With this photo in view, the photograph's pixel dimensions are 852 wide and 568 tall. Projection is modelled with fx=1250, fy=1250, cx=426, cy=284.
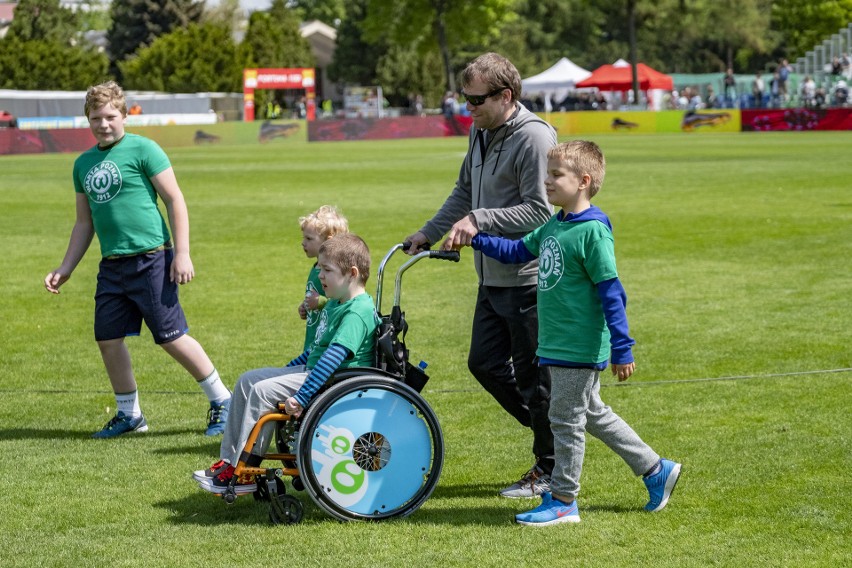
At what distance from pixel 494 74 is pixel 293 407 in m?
1.60

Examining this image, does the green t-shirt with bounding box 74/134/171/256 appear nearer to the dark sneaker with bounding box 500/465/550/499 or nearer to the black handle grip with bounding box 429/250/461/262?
the black handle grip with bounding box 429/250/461/262

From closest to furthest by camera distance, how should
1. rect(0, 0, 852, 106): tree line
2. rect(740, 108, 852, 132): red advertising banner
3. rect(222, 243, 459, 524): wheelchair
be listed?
rect(222, 243, 459, 524): wheelchair, rect(740, 108, 852, 132): red advertising banner, rect(0, 0, 852, 106): tree line

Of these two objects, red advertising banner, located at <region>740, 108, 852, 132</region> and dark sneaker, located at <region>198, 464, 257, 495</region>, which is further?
red advertising banner, located at <region>740, 108, 852, 132</region>

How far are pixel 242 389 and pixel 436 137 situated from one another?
48502 mm

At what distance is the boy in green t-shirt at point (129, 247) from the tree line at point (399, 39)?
62.6m

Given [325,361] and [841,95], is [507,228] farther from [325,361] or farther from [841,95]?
[841,95]

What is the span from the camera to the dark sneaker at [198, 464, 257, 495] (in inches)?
202

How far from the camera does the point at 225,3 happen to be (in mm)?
95875

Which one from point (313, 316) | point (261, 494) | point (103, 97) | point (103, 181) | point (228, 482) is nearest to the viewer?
point (228, 482)

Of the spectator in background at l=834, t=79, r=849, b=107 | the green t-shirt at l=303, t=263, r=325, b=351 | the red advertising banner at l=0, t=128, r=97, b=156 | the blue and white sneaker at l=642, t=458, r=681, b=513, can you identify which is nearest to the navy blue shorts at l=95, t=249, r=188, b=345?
the green t-shirt at l=303, t=263, r=325, b=351

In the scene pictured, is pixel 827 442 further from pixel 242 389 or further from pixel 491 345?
pixel 242 389

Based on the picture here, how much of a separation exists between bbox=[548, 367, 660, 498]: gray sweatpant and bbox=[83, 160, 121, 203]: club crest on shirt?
2.82m

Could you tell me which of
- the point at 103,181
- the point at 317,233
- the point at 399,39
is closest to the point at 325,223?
the point at 317,233

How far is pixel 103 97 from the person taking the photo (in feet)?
21.0
